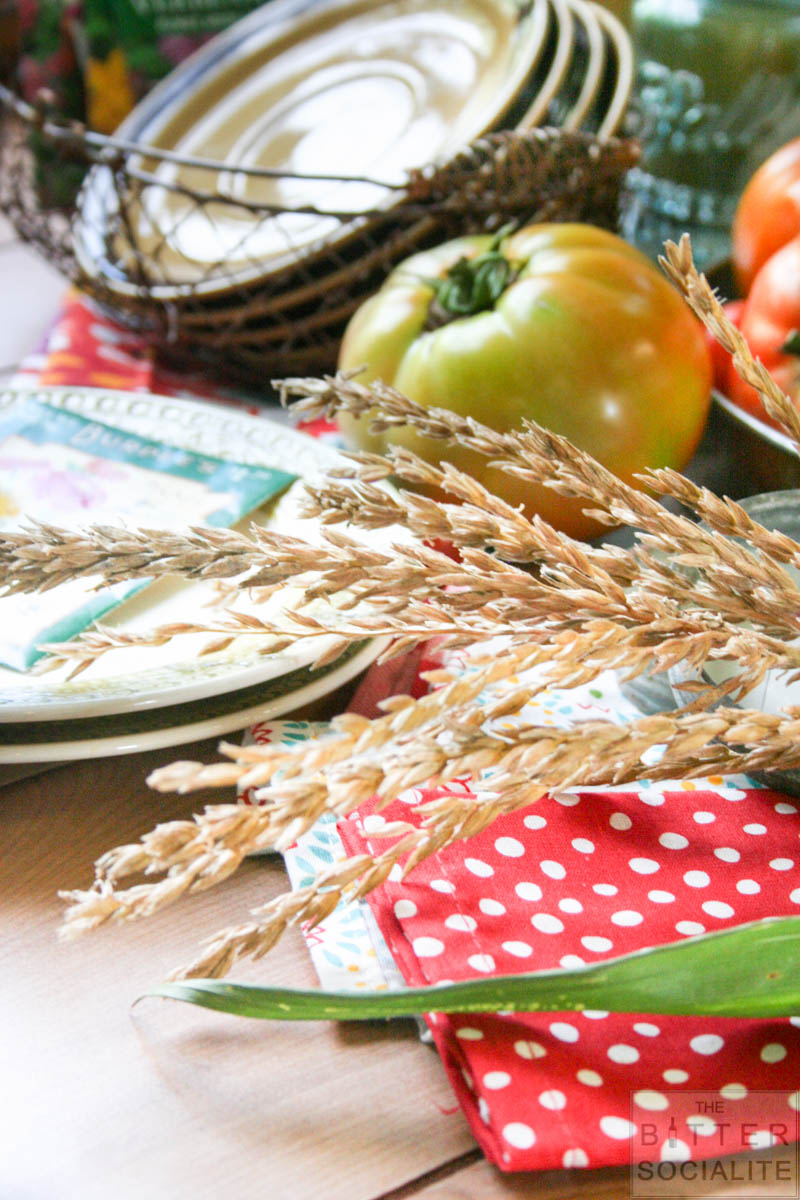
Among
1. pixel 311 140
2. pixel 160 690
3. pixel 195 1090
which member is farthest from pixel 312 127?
pixel 195 1090

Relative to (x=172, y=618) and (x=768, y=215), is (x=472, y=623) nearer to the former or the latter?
(x=172, y=618)

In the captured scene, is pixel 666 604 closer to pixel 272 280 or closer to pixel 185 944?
pixel 185 944

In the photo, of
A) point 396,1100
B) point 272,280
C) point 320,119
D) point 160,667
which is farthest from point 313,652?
point 320,119

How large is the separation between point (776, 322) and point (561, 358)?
126 mm

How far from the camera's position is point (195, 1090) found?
1.01 ft

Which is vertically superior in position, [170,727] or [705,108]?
[705,108]

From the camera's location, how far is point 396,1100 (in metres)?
0.31

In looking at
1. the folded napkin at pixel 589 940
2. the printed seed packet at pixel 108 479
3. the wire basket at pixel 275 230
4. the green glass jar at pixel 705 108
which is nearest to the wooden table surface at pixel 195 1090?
the folded napkin at pixel 589 940

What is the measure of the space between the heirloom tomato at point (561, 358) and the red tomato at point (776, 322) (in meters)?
0.04

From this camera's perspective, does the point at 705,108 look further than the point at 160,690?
Yes

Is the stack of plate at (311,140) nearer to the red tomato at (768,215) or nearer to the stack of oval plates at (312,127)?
the stack of oval plates at (312,127)

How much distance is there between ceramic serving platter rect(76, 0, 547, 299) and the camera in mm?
699

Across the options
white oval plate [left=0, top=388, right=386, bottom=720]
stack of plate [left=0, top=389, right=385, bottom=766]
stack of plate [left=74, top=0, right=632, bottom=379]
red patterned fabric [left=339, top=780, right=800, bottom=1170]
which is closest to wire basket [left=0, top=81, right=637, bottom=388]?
stack of plate [left=74, top=0, right=632, bottom=379]

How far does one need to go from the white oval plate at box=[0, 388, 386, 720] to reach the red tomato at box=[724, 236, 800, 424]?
0.71 feet
